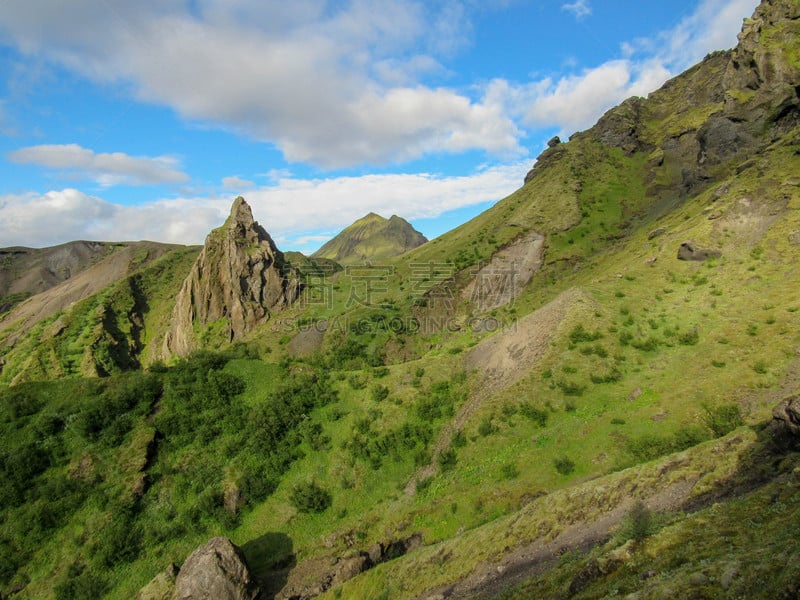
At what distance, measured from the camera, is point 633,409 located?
78.0 ft

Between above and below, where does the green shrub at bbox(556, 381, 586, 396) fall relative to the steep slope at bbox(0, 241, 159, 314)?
below

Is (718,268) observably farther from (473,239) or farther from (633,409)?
(473,239)

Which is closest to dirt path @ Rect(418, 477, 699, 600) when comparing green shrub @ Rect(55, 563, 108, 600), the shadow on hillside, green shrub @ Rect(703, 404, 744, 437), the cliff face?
green shrub @ Rect(703, 404, 744, 437)

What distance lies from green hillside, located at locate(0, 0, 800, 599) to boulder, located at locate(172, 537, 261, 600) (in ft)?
4.89

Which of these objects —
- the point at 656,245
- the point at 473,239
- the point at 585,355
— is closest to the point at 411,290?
the point at 473,239

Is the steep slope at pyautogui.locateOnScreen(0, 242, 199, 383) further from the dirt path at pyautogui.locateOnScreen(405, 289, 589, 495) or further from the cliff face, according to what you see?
the dirt path at pyautogui.locateOnScreen(405, 289, 589, 495)

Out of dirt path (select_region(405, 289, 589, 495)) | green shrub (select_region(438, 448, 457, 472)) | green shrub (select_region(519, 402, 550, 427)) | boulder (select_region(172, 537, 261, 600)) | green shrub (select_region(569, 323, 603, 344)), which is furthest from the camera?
green shrub (select_region(569, 323, 603, 344))

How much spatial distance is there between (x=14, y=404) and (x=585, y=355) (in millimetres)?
39422

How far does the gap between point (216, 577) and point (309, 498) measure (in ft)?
23.6

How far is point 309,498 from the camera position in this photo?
80.4ft

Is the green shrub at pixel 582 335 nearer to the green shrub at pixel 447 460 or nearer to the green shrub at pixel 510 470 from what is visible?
the green shrub at pixel 510 470

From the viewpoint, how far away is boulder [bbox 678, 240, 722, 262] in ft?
121

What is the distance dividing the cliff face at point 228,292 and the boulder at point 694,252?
2647 inches

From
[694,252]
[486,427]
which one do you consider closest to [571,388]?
[486,427]
